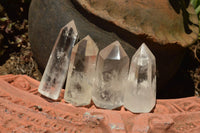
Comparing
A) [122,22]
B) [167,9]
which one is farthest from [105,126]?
[167,9]

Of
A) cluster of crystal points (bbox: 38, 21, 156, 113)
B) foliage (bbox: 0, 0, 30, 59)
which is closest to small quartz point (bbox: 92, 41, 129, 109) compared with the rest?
cluster of crystal points (bbox: 38, 21, 156, 113)

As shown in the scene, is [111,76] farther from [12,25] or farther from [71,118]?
[12,25]

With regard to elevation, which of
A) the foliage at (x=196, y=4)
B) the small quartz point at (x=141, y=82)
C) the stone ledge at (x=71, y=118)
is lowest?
the stone ledge at (x=71, y=118)

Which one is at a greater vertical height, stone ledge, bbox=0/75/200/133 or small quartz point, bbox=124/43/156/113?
small quartz point, bbox=124/43/156/113

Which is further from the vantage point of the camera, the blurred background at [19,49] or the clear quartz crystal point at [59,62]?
the blurred background at [19,49]

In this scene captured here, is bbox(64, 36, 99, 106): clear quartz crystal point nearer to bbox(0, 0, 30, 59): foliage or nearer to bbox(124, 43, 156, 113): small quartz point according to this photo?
bbox(124, 43, 156, 113): small quartz point

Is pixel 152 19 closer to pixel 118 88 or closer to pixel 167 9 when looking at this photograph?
pixel 167 9

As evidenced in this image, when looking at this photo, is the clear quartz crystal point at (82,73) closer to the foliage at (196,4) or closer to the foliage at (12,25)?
the foliage at (12,25)

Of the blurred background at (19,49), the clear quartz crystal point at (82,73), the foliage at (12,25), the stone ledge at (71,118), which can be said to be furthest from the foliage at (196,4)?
the foliage at (12,25)
